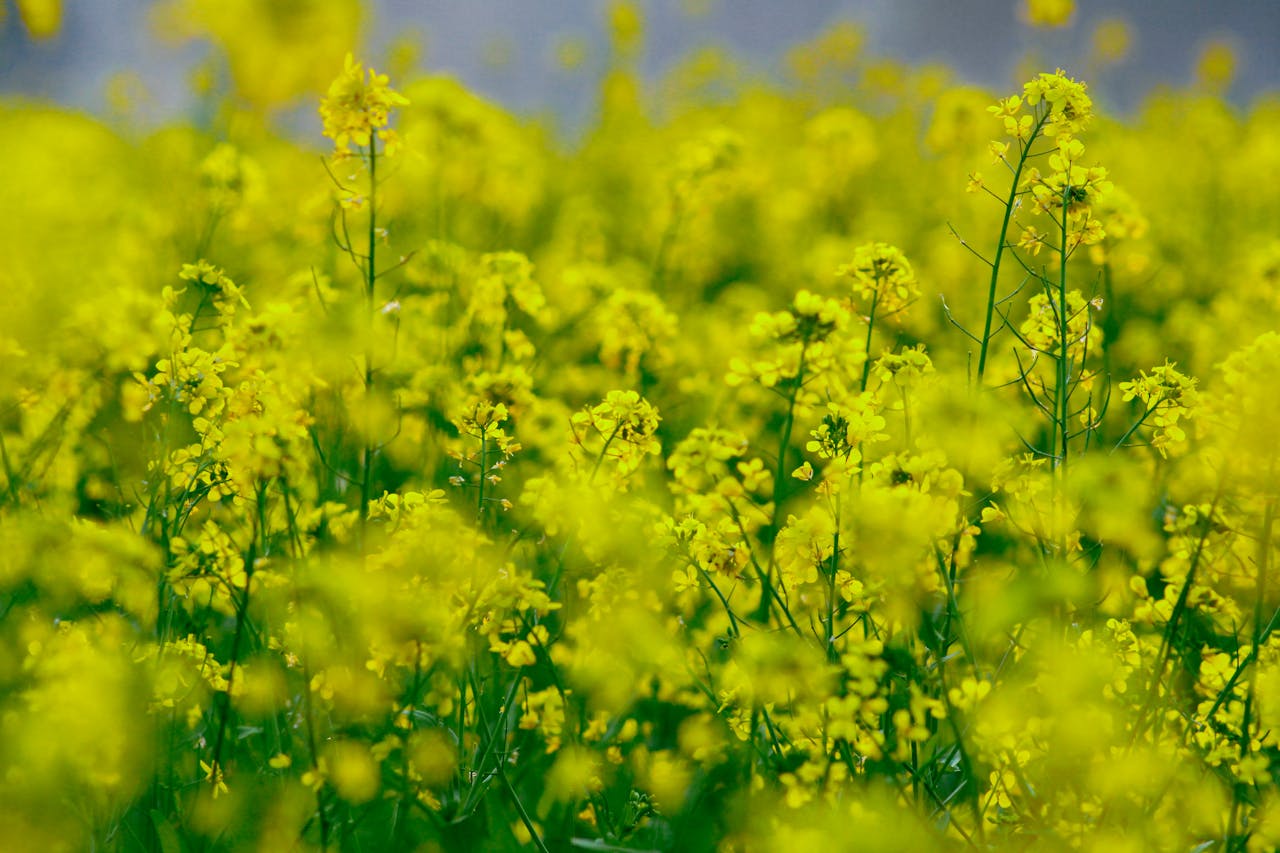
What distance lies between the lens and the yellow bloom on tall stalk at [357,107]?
6.24 feet

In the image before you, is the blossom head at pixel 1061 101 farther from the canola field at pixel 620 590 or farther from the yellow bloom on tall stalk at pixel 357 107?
the yellow bloom on tall stalk at pixel 357 107

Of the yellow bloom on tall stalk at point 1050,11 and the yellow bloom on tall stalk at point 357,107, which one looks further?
the yellow bloom on tall stalk at point 1050,11

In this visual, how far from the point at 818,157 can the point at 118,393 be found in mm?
4038

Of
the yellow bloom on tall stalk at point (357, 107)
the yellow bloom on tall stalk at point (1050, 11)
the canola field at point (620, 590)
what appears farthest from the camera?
the yellow bloom on tall stalk at point (1050, 11)

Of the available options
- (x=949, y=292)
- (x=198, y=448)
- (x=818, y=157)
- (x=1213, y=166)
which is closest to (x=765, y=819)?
(x=198, y=448)

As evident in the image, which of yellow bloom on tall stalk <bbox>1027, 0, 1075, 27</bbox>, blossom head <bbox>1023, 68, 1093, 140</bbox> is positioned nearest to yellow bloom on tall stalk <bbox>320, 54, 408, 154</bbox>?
blossom head <bbox>1023, 68, 1093, 140</bbox>

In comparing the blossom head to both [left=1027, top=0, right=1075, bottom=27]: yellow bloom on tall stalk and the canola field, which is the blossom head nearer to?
the canola field

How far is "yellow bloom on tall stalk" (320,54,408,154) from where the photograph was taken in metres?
1.90


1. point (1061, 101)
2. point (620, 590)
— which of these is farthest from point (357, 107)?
point (1061, 101)

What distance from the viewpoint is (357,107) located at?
1.92 metres

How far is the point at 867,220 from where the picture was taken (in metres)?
6.51

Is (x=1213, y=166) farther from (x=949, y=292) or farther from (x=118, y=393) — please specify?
(x=118, y=393)

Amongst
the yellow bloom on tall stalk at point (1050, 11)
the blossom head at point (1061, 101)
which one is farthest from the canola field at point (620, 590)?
the yellow bloom on tall stalk at point (1050, 11)

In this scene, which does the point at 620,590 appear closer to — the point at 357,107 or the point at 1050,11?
the point at 357,107
